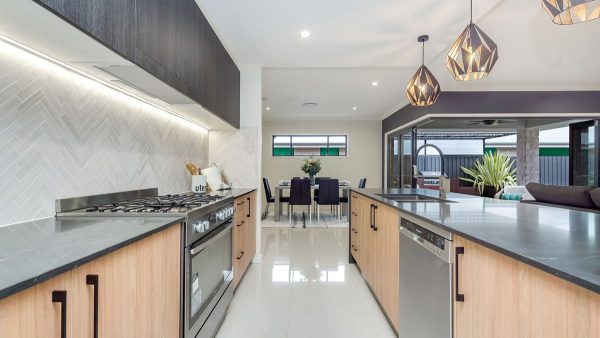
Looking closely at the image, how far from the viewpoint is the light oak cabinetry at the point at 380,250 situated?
1759mm

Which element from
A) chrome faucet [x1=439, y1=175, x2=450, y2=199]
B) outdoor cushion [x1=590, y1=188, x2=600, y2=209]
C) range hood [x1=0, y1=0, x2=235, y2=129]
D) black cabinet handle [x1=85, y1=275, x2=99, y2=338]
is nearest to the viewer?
black cabinet handle [x1=85, y1=275, x2=99, y2=338]

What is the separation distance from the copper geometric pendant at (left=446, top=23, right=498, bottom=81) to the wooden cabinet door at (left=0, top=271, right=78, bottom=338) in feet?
8.18

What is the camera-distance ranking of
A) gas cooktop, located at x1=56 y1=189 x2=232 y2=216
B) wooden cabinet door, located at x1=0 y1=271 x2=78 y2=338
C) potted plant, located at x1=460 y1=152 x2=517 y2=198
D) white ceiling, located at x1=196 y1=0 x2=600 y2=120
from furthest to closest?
potted plant, located at x1=460 y1=152 x2=517 y2=198
white ceiling, located at x1=196 y1=0 x2=600 y2=120
gas cooktop, located at x1=56 y1=189 x2=232 y2=216
wooden cabinet door, located at x1=0 y1=271 x2=78 y2=338

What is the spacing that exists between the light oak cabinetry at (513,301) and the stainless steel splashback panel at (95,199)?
1915 mm

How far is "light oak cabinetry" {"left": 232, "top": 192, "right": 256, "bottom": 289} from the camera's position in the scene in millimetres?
2349

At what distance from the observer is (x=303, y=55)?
3205 millimetres

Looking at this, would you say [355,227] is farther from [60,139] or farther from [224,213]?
[60,139]

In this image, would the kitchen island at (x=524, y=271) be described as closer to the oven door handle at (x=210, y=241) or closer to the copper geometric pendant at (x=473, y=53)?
the copper geometric pendant at (x=473, y=53)

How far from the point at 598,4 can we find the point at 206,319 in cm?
271

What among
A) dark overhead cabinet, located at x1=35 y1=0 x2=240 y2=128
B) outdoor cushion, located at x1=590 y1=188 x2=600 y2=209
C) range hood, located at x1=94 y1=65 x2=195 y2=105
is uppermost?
dark overhead cabinet, located at x1=35 y1=0 x2=240 y2=128

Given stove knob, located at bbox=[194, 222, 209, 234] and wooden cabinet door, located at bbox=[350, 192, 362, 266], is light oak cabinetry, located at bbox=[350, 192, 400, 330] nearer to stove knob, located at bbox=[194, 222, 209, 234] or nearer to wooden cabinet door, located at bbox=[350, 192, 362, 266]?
wooden cabinet door, located at bbox=[350, 192, 362, 266]

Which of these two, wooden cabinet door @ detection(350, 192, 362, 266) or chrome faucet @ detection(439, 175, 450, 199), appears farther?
wooden cabinet door @ detection(350, 192, 362, 266)

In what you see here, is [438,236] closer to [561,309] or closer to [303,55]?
[561,309]

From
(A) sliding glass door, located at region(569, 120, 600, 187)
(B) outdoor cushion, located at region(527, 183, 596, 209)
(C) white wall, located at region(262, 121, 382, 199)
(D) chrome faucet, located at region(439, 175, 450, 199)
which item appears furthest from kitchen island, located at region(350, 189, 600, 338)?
(C) white wall, located at region(262, 121, 382, 199)
